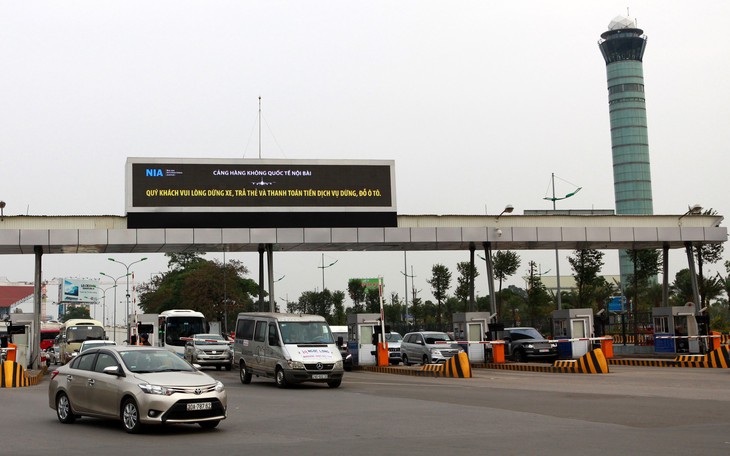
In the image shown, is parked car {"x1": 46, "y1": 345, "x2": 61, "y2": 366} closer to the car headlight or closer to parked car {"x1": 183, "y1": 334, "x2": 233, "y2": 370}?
parked car {"x1": 183, "y1": 334, "x2": 233, "y2": 370}

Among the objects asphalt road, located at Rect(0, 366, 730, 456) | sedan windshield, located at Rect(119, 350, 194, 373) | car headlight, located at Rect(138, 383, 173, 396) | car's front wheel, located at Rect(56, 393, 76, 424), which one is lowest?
asphalt road, located at Rect(0, 366, 730, 456)

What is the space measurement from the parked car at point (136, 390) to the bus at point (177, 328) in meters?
24.9

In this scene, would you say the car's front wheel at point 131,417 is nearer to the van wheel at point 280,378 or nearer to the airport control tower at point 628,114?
the van wheel at point 280,378

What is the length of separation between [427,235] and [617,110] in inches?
6045

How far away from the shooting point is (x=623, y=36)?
178 metres

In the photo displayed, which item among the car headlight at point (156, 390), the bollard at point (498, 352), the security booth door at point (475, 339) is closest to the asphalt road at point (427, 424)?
the car headlight at point (156, 390)

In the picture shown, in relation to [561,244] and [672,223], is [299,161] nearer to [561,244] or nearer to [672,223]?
[561,244]

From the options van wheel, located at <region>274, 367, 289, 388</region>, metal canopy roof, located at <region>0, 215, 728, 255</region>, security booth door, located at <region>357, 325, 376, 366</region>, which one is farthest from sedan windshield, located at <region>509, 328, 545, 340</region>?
van wheel, located at <region>274, 367, 289, 388</region>

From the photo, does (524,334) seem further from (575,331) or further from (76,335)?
(76,335)

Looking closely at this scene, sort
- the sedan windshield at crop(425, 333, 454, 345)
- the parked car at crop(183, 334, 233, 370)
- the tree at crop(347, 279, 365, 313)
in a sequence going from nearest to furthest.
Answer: the sedan windshield at crop(425, 333, 454, 345) < the parked car at crop(183, 334, 233, 370) < the tree at crop(347, 279, 365, 313)

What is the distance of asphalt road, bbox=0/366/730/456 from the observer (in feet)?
35.7

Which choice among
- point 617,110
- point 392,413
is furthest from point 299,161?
point 617,110

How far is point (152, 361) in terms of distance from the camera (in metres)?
13.3

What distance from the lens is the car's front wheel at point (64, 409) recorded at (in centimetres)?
1391
